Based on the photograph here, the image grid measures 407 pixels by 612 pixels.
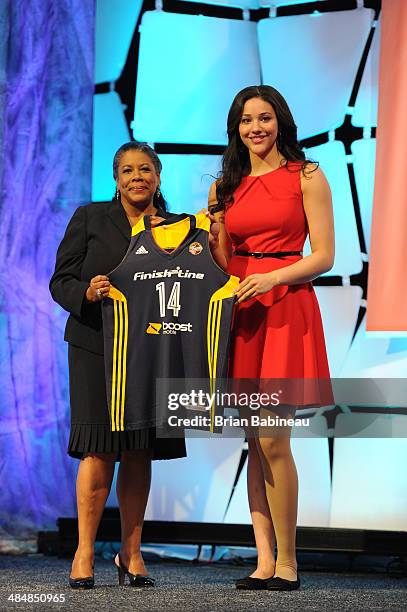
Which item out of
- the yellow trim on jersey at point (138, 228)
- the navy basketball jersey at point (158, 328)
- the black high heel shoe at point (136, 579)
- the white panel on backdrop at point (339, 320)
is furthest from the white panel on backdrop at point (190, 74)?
the black high heel shoe at point (136, 579)

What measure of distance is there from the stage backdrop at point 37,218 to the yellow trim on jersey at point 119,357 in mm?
1443

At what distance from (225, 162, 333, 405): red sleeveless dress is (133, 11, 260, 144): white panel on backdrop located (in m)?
1.35

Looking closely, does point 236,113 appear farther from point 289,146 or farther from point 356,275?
point 356,275

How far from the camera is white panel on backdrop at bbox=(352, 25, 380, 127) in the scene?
13.0 feet

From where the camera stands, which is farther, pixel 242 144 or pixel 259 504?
pixel 242 144

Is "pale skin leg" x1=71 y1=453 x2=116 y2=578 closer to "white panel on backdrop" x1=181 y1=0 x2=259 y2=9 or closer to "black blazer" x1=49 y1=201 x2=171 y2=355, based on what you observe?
"black blazer" x1=49 y1=201 x2=171 y2=355

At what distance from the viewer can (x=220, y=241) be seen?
299 cm

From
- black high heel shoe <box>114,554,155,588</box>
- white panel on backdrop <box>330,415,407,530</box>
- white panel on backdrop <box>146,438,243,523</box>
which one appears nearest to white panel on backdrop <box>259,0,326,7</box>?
white panel on backdrop <box>330,415,407,530</box>

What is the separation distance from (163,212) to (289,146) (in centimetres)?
44

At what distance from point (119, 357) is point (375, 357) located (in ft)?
4.81

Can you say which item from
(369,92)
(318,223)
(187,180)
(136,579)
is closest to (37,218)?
(187,180)

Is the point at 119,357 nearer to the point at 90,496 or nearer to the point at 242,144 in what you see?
the point at 90,496

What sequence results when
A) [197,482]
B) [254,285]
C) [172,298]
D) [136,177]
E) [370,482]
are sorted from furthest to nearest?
[197,482], [370,482], [136,177], [172,298], [254,285]

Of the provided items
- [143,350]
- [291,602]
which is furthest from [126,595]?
[143,350]
